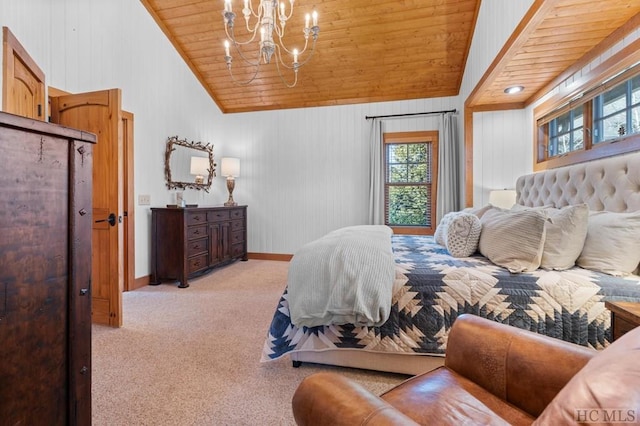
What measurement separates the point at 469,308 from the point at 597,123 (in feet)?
6.31

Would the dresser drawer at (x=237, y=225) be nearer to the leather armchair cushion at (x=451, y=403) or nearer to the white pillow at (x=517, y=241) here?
the white pillow at (x=517, y=241)

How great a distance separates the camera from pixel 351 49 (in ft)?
13.0

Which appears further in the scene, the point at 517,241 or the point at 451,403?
the point at 517,241

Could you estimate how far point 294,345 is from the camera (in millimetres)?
1827

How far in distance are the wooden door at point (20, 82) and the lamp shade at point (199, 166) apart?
6.73 ft

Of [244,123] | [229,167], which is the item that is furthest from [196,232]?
[244,123]

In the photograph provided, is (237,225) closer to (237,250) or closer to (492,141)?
(237,250)

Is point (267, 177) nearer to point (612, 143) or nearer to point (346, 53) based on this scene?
point (346, 53)

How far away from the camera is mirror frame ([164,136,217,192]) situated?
4.05 meters

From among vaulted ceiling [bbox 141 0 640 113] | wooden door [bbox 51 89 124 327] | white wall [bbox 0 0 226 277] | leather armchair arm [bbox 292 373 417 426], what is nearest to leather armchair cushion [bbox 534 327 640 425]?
leather armchair arm [bbox 292 373 417 426]

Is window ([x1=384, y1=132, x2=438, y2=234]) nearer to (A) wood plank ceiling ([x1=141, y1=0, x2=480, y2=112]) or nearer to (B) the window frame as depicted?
(A) wood plank ceiling ([x1=141, y1=0, x2=480, y2=112])

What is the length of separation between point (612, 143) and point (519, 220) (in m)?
1.11

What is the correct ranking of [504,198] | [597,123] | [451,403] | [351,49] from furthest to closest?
[351,49]
[504,198]
[597,123]
[451,403]

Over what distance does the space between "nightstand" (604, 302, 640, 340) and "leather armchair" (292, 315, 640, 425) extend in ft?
1.07
